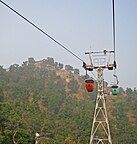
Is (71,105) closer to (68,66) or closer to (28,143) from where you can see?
(28,143)

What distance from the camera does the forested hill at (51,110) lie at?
34281 millimetres

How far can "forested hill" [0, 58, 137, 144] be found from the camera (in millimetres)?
34281

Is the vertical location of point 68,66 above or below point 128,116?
above

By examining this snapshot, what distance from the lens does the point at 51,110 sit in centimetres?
6053

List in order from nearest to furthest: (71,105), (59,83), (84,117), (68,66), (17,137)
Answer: (17,137) → (84,117) → (71,105) → (59,83) → (68,66)

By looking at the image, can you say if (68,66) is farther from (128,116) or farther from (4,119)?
(4,119)

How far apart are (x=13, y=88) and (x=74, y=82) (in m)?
26.7

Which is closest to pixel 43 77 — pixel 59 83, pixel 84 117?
pixel 59 83

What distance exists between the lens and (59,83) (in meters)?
81.7

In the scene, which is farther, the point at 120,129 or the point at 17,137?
the point at 120,129

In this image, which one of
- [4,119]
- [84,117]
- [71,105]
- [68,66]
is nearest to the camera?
[4,119]

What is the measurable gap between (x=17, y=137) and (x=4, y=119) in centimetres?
413

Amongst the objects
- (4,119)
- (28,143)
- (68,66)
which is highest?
(68,66)

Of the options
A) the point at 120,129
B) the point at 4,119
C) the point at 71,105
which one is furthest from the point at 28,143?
the point at 71,105
